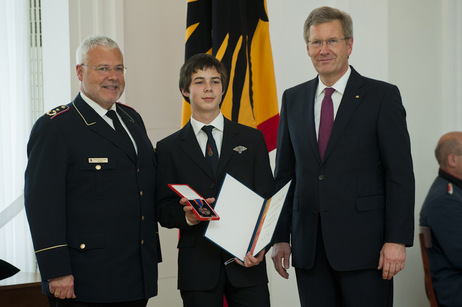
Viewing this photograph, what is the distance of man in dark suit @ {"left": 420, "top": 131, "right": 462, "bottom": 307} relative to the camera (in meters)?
3.50

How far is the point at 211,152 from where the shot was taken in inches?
99.3

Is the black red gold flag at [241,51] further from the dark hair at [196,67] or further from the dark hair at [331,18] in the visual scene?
the dark hair at [331,18]

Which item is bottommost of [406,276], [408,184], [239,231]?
[406,276]

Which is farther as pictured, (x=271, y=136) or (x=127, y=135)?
(x=271, y=136)

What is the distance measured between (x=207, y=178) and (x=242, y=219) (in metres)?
0.23

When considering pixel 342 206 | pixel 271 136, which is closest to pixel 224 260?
pixel 342 206

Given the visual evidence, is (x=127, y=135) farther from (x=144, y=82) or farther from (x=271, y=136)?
(x=144, y=82)

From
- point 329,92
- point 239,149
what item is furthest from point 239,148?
point 329,92

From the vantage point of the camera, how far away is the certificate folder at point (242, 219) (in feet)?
7.65

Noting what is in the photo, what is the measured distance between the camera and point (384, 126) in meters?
2.45

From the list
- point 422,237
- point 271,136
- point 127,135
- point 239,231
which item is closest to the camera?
point 239,231

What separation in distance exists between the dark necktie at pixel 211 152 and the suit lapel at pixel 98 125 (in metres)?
0.30

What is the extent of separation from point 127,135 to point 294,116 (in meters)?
0.72

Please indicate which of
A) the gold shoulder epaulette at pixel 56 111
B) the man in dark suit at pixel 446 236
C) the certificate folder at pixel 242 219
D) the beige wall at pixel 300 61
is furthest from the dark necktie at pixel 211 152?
the man in dark suit at pixel 446 236
